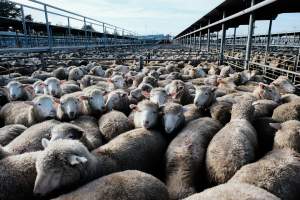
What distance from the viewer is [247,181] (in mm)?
2615

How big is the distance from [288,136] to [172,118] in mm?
1491

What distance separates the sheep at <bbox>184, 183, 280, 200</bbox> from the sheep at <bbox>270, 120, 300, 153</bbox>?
4.29 ft

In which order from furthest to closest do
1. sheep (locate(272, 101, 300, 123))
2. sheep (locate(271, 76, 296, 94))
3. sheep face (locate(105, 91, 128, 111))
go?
sheep (locate(271, 76, 296, 94)) → sheep face (locate(105, 91, 128, 111)) → sheep (locate(272, 101, 300, 123))

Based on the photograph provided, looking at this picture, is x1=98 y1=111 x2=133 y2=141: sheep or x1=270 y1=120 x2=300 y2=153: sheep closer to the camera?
x1=270 y1=120 x2=300 y2=153: sheep

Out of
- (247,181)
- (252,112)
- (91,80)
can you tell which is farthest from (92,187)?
(91,80)

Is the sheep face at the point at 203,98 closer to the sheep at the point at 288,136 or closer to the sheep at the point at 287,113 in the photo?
the sheep at the point at 287,113

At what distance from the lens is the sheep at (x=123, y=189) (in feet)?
7.77

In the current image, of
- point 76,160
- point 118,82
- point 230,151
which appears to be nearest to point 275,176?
point 230,151

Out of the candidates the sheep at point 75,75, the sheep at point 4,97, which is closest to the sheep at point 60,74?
the sheep at point 75,75

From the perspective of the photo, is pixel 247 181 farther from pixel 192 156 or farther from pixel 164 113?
pixel 164 113

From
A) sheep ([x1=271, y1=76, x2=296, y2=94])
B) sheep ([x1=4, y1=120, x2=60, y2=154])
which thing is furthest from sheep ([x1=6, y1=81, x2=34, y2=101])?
sheep ([x1=271, y1=76, x2=296, y2=94])

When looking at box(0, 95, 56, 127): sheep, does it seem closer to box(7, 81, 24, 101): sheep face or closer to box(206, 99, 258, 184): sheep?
box(7, 81, 24, 101): sheep face

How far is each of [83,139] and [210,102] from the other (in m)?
2.35

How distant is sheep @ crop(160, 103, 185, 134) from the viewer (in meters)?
4.05
